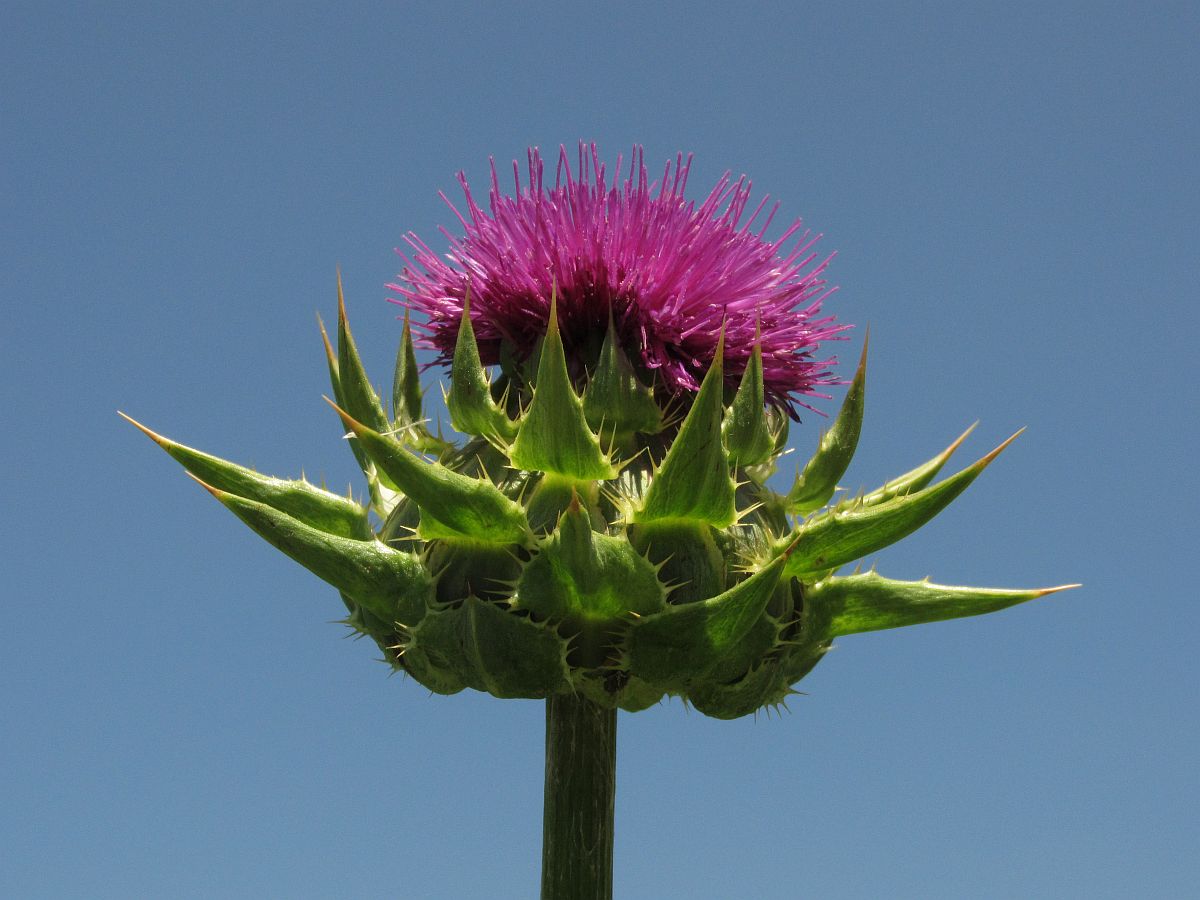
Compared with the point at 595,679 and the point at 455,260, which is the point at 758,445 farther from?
the point at 455,260

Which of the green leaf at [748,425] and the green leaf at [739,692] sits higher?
the green leaf at [748,425]

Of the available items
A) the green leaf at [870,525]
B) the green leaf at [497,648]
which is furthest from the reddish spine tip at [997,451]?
the green leaf at [497,648]

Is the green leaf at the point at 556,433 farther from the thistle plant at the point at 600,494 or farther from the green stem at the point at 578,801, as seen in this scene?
the green stem at the point at 578,801

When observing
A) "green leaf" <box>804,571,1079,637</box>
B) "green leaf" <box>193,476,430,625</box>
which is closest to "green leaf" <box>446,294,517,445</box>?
"green leaf" <box>193,476,430,625</box>

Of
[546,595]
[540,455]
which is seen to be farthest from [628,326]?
[546,595]

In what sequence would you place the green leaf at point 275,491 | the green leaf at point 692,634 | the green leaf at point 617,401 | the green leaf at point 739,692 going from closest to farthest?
the green leaf at point 692,634, the green leaf at point 739,692, the green leaf at point 617,401, the green leaf at point 275,491

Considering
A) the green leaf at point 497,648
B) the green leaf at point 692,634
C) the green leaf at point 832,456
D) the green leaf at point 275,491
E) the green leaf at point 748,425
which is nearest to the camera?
the green leaf at point 692,634
